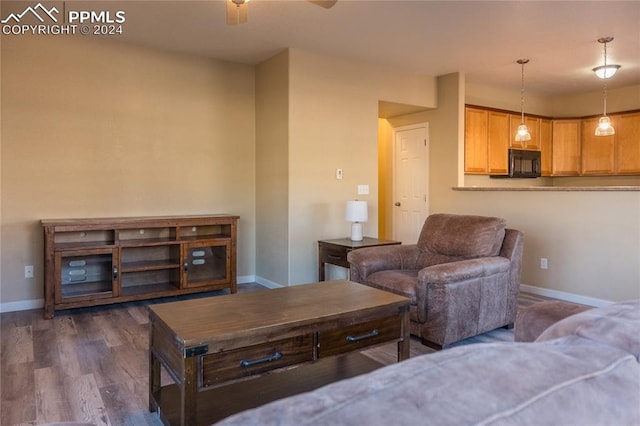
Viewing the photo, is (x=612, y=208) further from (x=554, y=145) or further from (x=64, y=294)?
(x=64, y=294)

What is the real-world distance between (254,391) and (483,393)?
71.1 inches

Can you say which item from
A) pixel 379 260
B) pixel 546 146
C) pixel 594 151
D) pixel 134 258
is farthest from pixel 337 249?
pixel 594 151

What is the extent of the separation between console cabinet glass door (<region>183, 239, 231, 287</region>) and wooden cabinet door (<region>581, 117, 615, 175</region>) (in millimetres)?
5798

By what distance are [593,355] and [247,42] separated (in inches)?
176

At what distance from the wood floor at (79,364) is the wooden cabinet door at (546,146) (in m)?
4.52

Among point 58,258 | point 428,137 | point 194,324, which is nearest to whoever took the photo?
point 194,324

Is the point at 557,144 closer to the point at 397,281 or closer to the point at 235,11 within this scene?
the point at 397,281

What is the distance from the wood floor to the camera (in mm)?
2234

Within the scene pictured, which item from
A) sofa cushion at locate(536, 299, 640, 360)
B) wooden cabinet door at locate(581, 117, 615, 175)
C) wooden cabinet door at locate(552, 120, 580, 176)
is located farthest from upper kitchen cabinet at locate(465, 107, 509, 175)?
sofa cushion at locate(536, 299, 640, 360)

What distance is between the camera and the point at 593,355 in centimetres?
67

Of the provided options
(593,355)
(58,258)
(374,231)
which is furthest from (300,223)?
(593,355)

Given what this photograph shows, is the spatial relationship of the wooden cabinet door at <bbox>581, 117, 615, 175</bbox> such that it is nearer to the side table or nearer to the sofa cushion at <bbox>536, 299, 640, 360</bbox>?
the side table

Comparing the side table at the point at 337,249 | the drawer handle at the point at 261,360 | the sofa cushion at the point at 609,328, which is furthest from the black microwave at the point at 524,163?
the sofa cushion at the point at 609,328

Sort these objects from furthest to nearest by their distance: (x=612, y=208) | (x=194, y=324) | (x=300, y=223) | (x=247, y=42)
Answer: (x=300, y=223) → (x=247, y=42) → (x=612, y=208) → (x=194, y=324)
